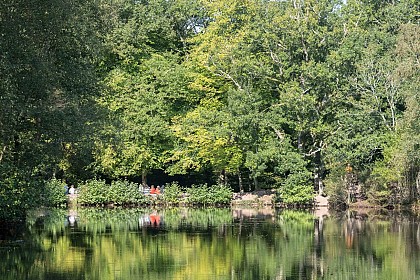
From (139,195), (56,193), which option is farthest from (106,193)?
(56,193)

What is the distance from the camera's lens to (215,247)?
25.2m

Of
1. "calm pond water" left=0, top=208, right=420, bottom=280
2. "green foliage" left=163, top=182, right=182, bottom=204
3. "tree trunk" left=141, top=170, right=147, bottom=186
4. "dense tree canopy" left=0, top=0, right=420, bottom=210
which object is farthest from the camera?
"tree trunk" left=141, top=170, right=147, bottom=186

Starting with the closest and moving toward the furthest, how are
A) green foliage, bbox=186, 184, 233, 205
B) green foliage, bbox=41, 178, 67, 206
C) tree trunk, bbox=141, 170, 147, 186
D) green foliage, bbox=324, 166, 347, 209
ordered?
green foliage, bbox=324, 166, 347, 209 < green foliage, bbox=41, 178, 67, 206 < green foliage, bbox=186, 184, 233, 205 < tree trunk, bbox=141, 170, 147, 186

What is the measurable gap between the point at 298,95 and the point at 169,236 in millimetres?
17159

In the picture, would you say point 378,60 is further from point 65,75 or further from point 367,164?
point 65,75

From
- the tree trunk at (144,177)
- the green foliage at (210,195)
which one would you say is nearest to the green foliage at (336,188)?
the green foliage at (210,195)

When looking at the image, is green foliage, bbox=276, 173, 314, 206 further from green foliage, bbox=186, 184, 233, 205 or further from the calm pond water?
the calm pond water

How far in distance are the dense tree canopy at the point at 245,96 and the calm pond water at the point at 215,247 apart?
3.26 m

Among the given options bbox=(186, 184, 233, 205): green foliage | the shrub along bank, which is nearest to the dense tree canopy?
bbox=(186, 184, 233, 205): green foliage

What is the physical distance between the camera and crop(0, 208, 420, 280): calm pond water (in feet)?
64.8

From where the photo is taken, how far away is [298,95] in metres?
43.3

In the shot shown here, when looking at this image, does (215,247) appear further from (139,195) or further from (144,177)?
(144,177)

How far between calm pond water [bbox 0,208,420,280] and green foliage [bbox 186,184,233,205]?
7.35 metres

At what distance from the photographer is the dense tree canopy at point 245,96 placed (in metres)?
30.2
